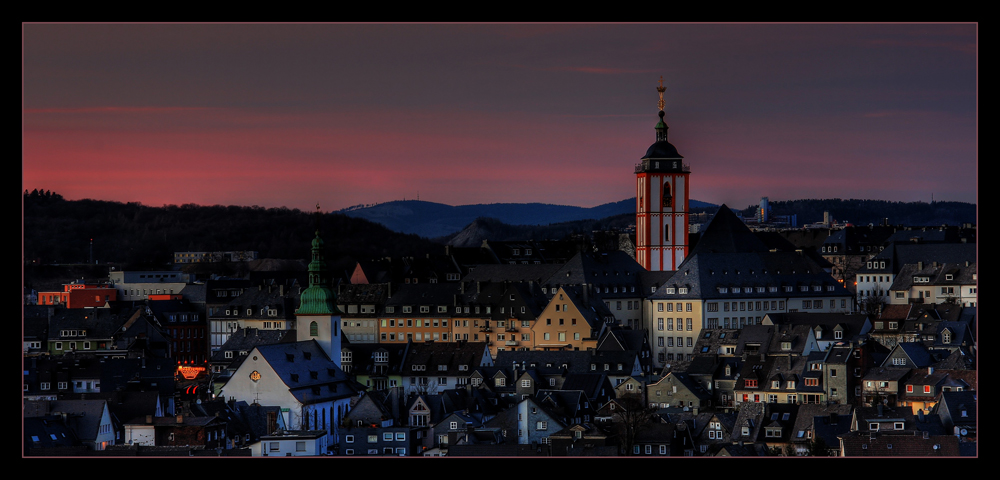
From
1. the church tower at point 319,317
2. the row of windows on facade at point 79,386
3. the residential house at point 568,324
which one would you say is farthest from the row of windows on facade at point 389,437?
the residential house at point 568,324

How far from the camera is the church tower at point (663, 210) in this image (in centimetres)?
13025

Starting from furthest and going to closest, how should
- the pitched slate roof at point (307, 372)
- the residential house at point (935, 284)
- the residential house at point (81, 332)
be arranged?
the residential house at point (935, 284)
the residential house at point (81, 332)
the pitched slate roof at point (307, 372)

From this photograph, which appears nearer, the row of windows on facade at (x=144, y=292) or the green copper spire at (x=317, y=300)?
the green copper spire at (x=317, y=300)

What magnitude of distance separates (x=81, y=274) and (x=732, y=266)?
100 metres

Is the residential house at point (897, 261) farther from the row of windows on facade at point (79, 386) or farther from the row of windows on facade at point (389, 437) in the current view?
the row of windows on facade at point (79, 386)

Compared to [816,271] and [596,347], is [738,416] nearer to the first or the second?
[596,347]

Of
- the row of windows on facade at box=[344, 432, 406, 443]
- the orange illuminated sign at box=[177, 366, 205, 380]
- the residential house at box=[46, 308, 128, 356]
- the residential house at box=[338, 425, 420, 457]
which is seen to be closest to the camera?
the residential house at box=[338, 425, 420, 457]

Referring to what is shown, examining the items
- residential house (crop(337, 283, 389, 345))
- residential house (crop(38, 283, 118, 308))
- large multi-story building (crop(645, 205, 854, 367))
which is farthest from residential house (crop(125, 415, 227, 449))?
residential house (crop(38, 283, 118, 308))

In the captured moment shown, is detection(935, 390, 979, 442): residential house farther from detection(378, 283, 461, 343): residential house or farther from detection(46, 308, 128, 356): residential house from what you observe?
detection(46, 308, 128, 356): residential house

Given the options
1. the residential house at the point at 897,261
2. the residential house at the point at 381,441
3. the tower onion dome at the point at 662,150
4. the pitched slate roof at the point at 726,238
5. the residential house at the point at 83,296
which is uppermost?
the tower onion dome at the point at 662,150

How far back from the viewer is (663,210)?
131 metres

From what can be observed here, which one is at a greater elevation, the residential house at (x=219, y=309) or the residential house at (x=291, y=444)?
the residential house at (x=219, y=309)

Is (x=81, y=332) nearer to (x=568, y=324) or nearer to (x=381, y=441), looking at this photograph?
(x=568, y=324)

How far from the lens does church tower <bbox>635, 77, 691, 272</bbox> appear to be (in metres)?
130
